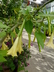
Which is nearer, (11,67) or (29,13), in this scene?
(29,13)

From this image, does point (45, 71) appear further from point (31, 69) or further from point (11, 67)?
point (11, 67)

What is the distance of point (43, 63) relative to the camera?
213 cm

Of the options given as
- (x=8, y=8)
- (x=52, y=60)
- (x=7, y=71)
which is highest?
(x=8, y=8)

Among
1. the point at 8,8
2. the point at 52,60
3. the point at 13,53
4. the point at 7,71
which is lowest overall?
the point at 52,60

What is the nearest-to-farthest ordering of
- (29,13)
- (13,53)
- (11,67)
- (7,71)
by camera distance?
(13,53), (29,13), (11,67), (7,71)

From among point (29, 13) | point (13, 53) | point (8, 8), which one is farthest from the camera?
point (8, 8)

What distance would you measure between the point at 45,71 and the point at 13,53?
1.67 metres

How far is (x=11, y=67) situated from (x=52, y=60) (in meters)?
1.19

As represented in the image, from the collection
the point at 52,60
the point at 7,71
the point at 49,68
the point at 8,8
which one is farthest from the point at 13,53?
the point at 52,60

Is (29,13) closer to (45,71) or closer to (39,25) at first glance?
(39,25)

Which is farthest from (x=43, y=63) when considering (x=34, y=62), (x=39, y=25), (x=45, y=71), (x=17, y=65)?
(x=39, y=25)

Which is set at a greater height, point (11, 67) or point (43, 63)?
point (11, 67)

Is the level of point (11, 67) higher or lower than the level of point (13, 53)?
lower

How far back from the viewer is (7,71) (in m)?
1.41
